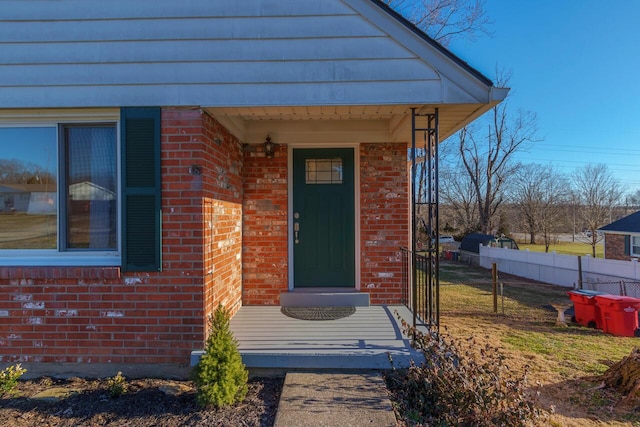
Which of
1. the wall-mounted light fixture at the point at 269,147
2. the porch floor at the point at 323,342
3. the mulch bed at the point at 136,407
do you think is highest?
the wall-mounted light fixture at the point at 269,147

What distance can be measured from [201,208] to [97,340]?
64.6 inches

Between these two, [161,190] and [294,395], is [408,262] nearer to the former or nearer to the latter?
[294,395]

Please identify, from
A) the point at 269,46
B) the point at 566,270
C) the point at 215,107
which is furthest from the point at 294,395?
the point at 566,270

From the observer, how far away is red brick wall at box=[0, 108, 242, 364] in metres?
3.23

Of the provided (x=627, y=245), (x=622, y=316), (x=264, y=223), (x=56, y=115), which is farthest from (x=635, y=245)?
(x=56, y=115)

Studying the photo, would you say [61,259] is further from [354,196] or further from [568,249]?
[568,249]

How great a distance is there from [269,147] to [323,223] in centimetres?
131

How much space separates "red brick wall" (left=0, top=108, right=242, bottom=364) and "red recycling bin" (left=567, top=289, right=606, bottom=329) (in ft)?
23.9

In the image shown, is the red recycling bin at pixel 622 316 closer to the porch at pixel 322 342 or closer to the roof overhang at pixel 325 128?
the porch at pixel 322 342

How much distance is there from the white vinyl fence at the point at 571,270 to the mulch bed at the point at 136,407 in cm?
860

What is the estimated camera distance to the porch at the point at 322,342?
122 inches

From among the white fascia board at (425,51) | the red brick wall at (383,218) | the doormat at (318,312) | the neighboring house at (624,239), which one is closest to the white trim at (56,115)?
the white fascia board at (425,51)

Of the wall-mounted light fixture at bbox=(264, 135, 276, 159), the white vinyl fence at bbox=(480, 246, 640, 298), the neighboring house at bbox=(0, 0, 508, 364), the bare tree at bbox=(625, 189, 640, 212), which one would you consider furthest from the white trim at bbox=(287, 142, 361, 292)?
the bare tree at bbox=(625, 189, 640, 212)

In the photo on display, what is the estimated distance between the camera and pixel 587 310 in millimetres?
6602
